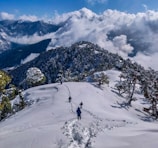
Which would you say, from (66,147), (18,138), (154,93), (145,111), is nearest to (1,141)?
(18,138)

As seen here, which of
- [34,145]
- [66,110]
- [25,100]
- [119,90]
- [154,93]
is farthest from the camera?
[119,90]

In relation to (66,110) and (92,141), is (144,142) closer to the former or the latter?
(92,141)

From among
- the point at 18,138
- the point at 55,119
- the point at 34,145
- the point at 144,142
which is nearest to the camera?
the point at 144,142

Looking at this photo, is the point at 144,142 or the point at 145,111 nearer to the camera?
A: the point at 144,142

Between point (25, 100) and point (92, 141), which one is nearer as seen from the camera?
point (92, 141)

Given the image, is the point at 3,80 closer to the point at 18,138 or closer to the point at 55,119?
the point at 18,138

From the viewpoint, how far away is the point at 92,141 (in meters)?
36.0

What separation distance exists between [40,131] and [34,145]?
6793mm

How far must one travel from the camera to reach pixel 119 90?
130 m

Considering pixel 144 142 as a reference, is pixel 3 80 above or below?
above

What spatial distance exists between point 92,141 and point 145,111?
77505 mm

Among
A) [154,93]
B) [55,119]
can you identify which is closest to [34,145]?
[55,119]

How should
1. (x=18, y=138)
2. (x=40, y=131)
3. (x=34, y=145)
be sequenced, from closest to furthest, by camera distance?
1. (x=34, y=145)
2. (x=18, y=138)
3. (x=40, y=131)

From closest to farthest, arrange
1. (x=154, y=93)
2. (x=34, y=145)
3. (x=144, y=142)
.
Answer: (x=144, y=142)
(x=34, y=145)
(x=154, y=93)
